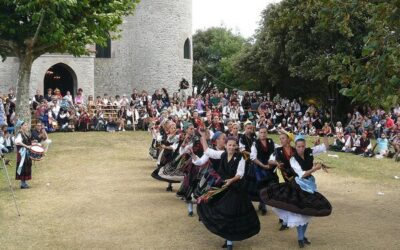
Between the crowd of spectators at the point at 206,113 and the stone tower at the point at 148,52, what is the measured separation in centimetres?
420

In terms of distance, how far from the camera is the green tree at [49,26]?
1673cm

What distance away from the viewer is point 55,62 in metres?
33.0

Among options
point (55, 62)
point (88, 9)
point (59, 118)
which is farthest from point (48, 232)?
point (55, 62)

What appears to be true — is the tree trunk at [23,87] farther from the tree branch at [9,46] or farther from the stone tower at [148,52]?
the stone tower at [148,52]

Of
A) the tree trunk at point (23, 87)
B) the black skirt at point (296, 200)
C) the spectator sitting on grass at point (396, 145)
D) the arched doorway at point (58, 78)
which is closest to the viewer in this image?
the black skirt at point (296, 200)

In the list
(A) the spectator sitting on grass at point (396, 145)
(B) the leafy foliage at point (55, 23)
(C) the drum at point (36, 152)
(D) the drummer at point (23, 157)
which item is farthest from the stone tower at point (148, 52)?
(D) the drummer at point (23, 157)

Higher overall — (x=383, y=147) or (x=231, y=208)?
(x=231, y=208)

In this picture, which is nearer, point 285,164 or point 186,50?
point 285,164

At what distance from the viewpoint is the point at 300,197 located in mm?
8055

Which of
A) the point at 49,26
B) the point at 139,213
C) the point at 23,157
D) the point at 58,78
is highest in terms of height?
the point at 49,26

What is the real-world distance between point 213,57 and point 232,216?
5925 centimetres

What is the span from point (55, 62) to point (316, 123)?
54.5 ft

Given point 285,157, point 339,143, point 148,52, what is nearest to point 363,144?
point 339,143

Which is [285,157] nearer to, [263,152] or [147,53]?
[263,152]
